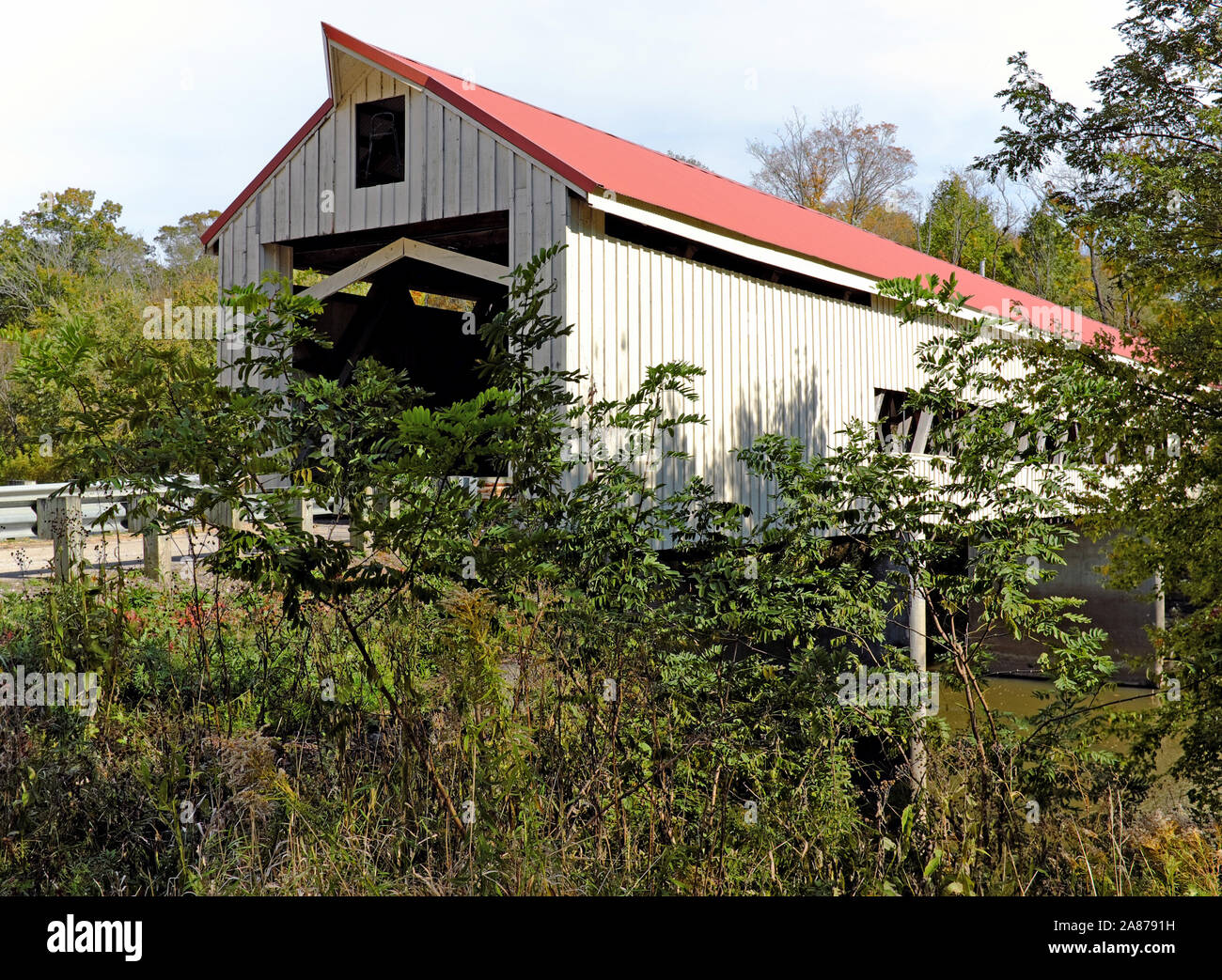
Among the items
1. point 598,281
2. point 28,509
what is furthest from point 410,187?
point 28,509

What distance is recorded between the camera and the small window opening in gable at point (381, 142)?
9.34 metres

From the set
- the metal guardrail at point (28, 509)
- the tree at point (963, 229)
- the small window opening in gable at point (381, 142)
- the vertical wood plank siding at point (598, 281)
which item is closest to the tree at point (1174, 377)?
the vertical wood plank siding at point (598, 281)

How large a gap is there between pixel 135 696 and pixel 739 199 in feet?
29.8

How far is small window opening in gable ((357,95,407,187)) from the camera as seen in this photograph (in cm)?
→ 934

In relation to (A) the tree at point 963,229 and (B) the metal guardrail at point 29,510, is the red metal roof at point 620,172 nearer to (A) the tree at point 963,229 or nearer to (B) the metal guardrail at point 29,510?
(B) the metal guardrail at point 29,510

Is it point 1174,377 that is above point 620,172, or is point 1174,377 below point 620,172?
below

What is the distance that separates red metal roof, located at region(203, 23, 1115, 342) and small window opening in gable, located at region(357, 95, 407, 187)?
16.4 inches

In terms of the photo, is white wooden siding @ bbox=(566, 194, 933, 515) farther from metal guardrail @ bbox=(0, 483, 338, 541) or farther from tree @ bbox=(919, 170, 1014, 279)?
tree @ bbox=(919, 170, 1014, 279)

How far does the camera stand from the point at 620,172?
920cm

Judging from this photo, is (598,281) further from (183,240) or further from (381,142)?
(183,240)

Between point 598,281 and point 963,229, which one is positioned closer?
point 598,281

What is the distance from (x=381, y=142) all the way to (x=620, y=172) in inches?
90.7

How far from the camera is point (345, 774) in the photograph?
381 cm
